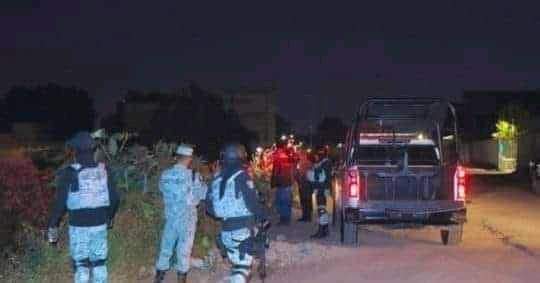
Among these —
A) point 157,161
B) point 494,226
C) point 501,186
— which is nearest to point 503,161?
point 501,186

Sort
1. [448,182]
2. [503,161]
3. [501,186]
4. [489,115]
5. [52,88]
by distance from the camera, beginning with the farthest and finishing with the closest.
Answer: [489,115] < [52,88] < [503,161] < [501,186] < [448,182]

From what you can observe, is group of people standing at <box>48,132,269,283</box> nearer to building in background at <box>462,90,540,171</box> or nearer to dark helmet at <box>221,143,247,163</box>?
dark helmet at <box>221,143,247,163</box>

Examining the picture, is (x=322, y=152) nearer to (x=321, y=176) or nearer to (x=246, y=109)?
(x=321, y=176)

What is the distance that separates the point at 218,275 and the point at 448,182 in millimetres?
4435

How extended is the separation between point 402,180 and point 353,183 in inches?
30.1

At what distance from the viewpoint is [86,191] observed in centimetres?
820

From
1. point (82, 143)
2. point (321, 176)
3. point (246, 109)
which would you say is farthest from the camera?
point (246, 109)

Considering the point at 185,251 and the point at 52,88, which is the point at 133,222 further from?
the point at 52,88

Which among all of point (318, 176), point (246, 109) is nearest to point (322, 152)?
point (318, 176)

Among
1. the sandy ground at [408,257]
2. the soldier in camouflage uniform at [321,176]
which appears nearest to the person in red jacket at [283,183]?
the sandy ground at [408,257]

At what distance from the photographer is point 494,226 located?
57.2 ft

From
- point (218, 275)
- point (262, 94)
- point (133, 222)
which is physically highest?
point (262, 94)

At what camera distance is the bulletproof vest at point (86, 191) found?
8.19 meters

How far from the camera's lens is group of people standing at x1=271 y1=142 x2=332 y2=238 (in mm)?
16328
